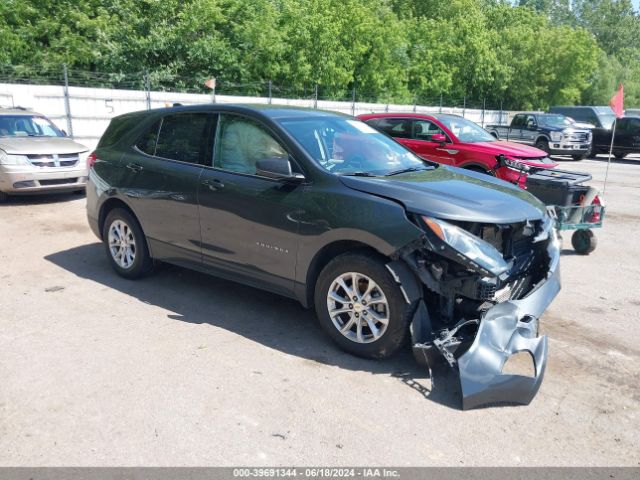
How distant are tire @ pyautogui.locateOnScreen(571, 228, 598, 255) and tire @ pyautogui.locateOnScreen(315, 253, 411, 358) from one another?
4485 millimetres

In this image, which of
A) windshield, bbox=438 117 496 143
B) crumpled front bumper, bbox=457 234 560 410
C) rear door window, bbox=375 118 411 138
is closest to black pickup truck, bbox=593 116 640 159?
windshield, bbox=438 117 496 143

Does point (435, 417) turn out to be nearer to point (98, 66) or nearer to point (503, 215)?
point (503, 215)

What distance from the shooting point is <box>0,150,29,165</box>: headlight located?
9391 millimetres

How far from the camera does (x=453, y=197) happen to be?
4.12 metres

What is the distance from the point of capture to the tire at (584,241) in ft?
24.2

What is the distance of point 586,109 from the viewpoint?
78.1 feet

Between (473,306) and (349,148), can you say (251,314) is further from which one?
(473,306)

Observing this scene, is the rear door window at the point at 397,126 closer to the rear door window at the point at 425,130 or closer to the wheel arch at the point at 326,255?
the rear door window at the point at 425,130

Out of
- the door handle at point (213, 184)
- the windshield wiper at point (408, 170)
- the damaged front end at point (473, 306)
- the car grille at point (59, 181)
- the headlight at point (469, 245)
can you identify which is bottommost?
the car grille at point (59, 181)

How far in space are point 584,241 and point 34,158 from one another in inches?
343

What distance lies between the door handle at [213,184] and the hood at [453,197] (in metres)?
1.19

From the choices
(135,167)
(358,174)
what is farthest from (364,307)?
(135,167)

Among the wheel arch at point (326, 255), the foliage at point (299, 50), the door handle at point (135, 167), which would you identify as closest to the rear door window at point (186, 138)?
the door handle at point (135, 167)

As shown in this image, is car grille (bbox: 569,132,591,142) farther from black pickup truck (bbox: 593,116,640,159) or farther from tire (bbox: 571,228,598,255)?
tire (bbox: 571,228,598,255)
